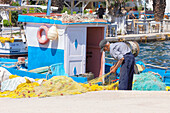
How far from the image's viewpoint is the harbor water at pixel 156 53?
77.6 ft

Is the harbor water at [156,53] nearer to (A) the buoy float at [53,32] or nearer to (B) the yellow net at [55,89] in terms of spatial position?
(A) the buoy float at [53,32]

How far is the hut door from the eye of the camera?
1034cm

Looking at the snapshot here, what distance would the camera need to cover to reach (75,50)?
34.4ft

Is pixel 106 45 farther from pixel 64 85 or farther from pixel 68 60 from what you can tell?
pixel 68 60

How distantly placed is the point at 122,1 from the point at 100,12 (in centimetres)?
340

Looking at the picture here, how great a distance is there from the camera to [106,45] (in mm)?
7430

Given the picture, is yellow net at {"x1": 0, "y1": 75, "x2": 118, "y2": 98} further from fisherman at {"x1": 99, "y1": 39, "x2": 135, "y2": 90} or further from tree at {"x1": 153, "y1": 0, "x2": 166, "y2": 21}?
tree at {"x1": 153, "y1": 0, "x2": 166, "y2": 21}

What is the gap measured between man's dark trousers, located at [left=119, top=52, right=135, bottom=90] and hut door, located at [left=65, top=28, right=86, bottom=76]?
10.5 ft

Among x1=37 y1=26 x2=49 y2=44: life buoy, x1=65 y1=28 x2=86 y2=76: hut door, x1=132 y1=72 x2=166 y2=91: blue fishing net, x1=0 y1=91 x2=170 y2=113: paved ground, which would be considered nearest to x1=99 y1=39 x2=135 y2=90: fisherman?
x1=132 y1=72 x2=166 y2=91: blue fishing net

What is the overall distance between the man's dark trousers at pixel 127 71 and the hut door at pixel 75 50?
3.20 m

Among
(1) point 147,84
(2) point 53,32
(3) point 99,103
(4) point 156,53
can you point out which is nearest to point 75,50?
(2) point 53,32

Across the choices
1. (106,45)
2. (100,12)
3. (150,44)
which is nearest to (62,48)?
(106,45)

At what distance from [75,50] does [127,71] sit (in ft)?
11.1

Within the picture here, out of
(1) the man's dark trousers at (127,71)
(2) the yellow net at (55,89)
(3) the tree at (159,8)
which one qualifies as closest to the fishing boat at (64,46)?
(1) the man's dark trousers at (127,71)
